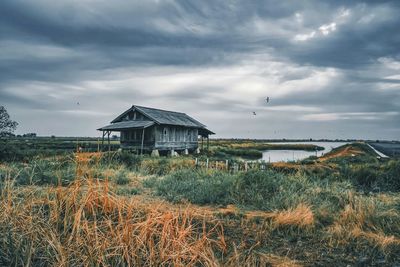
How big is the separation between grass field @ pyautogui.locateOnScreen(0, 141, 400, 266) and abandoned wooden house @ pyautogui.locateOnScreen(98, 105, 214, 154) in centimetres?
1821

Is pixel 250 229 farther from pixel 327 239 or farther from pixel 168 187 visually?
pixel 168 187

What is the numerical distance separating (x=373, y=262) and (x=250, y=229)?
176 cm

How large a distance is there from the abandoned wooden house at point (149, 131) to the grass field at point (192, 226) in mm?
18210

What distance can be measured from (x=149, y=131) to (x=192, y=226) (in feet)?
78.3

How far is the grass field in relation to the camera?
3.22 meters

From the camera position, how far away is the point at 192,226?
4.56 metres

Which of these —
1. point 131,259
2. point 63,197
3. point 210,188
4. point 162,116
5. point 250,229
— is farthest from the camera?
point 162,116

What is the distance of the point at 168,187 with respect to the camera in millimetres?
8227

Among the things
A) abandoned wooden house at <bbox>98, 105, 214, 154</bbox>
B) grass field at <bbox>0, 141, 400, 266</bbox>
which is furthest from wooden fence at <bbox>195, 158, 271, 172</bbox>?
abandoned wooden house at <bbox>98, 105, 214, 154</bbox>

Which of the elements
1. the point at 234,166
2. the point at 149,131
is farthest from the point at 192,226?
the point at 149,131

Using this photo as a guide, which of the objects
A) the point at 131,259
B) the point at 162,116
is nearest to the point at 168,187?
the point at 131,259

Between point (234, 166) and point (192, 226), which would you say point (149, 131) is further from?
point (192, 226)

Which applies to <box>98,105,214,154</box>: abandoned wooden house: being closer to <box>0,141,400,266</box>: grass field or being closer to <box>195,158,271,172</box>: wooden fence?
<box>195,158,271,172</box>: wooden fence

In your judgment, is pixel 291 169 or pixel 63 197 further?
pixel 291 169
